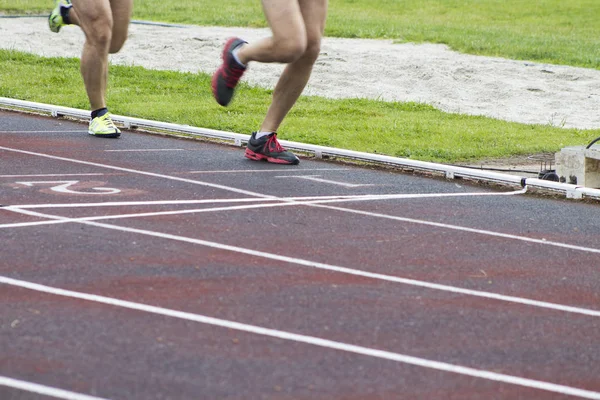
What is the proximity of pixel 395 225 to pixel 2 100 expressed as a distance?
19.4 feet

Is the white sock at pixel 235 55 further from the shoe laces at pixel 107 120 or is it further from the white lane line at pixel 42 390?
the white lane line at pixel 42 390

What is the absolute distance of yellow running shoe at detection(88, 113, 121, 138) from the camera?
942 cm

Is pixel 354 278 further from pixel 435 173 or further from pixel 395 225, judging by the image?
pixel 435 173

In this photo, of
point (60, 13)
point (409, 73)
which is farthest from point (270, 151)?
point (409, 73)

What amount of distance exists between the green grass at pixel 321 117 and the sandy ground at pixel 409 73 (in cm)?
99

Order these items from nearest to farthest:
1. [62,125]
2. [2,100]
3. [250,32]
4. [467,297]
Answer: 1. [467,297]
2. [62,125]
3. [2,100]
4. [250,32]

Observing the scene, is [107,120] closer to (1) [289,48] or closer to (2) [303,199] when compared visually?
(1) [289,48]

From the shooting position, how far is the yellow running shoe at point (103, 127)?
30.9 feet

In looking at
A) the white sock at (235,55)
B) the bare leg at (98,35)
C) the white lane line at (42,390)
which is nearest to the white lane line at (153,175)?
the white sock at (235,55)

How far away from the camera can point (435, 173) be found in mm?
8555

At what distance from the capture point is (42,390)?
379 centimetres

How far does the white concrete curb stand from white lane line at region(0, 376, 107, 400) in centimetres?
482

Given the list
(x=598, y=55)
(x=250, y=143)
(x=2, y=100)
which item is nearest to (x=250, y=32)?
(x=598, y=55)

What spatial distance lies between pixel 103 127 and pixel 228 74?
6.62 feet
